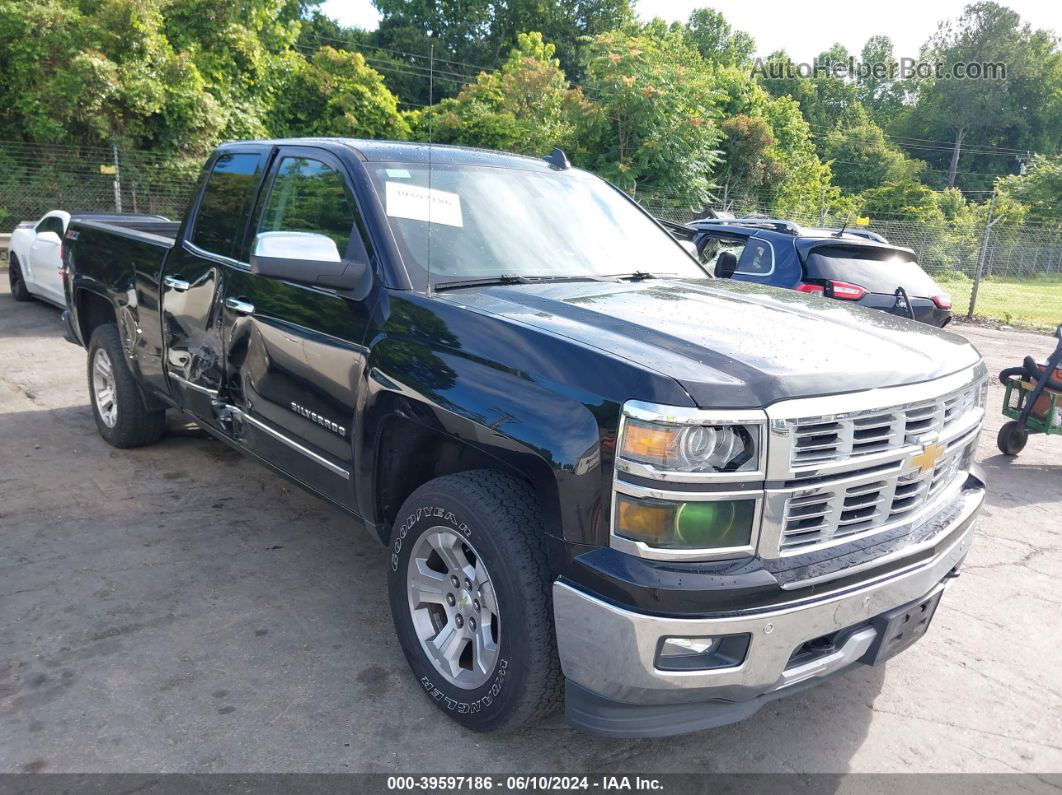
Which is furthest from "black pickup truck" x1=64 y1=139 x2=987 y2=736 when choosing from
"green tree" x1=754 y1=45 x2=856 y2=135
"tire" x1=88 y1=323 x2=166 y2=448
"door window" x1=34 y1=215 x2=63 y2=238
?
"green tree" x1=754 y1=45 x2=856 y2=135

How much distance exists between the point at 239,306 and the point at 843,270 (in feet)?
17.5

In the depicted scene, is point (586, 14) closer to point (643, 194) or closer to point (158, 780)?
point (643, 194)

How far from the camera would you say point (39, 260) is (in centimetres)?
1134

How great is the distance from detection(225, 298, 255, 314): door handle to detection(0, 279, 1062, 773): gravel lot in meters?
1.24

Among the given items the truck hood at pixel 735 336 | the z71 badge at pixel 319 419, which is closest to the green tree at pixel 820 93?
the truck hood at pixel 735 336

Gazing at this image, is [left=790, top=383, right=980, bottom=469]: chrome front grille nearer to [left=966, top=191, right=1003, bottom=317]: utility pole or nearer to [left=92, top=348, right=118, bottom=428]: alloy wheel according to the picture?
[left=92, top=348, right=118, bottom=428]: alloy wheel

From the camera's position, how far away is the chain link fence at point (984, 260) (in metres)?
17.2

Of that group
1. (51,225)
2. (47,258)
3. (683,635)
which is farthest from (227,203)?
(51,225)

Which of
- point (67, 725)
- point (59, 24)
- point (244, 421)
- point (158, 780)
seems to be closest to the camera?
point (158, 780)

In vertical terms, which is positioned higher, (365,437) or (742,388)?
(742,388)

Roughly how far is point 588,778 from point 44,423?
17.6 ft

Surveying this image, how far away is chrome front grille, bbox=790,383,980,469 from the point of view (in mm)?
2320

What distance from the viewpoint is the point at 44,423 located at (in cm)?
629

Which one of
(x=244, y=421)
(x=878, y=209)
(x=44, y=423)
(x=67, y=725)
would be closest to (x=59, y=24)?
(x=44, y=423)
